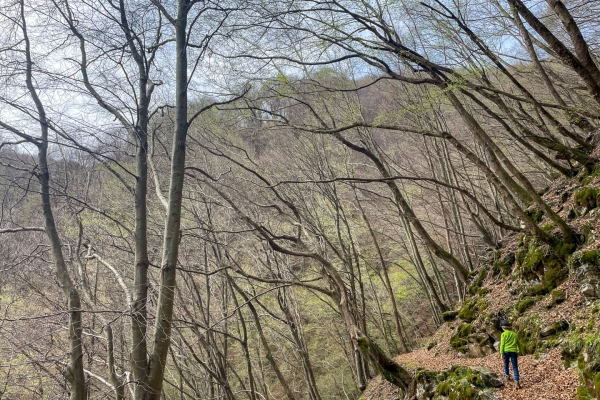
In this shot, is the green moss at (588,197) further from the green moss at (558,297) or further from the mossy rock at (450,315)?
the mossy rock at (450,315)

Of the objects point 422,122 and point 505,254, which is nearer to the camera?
point 505,254

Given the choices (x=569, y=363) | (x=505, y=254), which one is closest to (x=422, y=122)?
(x=505, y=254)

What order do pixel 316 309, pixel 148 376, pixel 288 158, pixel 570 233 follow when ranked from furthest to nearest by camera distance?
pixel 316 309 → pixel 288 158 → pixel 570 233 → pixel 148 376

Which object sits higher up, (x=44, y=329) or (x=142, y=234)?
(x=142, y=234)

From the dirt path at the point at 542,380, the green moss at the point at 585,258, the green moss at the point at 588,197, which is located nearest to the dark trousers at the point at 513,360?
the dirt path at the point at 542,380

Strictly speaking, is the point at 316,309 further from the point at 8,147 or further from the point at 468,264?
the point at 8,147

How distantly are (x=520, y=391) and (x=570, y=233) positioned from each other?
2456mm

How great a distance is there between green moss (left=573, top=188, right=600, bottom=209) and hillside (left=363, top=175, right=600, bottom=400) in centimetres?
1

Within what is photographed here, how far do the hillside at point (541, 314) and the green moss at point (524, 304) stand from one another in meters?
0.02

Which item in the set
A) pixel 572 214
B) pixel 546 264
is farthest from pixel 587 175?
pixel 546 264

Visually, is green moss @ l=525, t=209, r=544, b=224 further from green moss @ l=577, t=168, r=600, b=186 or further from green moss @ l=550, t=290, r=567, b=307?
green moss @ l=550, t=290, r=567, b=307

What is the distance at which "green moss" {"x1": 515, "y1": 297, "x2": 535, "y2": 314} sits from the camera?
218 inches

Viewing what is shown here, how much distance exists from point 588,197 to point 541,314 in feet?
6.21

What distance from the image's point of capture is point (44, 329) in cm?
418
